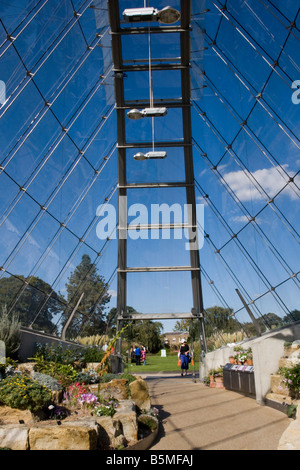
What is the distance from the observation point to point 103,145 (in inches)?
672

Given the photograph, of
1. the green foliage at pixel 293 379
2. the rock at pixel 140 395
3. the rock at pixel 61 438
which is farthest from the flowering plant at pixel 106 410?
the green foliage at pixel 293 379

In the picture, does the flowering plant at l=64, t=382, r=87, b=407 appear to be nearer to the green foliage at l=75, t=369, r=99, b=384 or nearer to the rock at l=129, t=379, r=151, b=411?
the rock at l=129, t=379, r=151, b=411

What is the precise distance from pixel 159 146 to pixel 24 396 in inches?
532

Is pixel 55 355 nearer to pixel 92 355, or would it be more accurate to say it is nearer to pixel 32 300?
pixel 92 355

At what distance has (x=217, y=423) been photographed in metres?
7.56

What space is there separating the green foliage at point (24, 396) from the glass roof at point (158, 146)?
14.9ft

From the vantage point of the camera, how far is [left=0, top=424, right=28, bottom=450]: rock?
4.96 metres

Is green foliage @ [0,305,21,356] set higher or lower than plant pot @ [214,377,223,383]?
higher

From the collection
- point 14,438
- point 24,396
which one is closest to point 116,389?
point 24,396

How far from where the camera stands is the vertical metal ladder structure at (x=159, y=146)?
14922mm

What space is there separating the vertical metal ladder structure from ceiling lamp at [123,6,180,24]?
321 centimetres

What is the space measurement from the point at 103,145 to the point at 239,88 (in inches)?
224

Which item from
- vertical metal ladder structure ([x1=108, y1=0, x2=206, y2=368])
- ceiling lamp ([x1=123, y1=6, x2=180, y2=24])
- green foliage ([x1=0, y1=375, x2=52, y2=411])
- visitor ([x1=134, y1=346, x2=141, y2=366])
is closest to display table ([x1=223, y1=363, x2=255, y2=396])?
green foliage ([x1=0, y1=375, x2=52, y2=411])

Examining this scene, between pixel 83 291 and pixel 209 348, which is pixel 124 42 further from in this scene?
pixel 209 348
